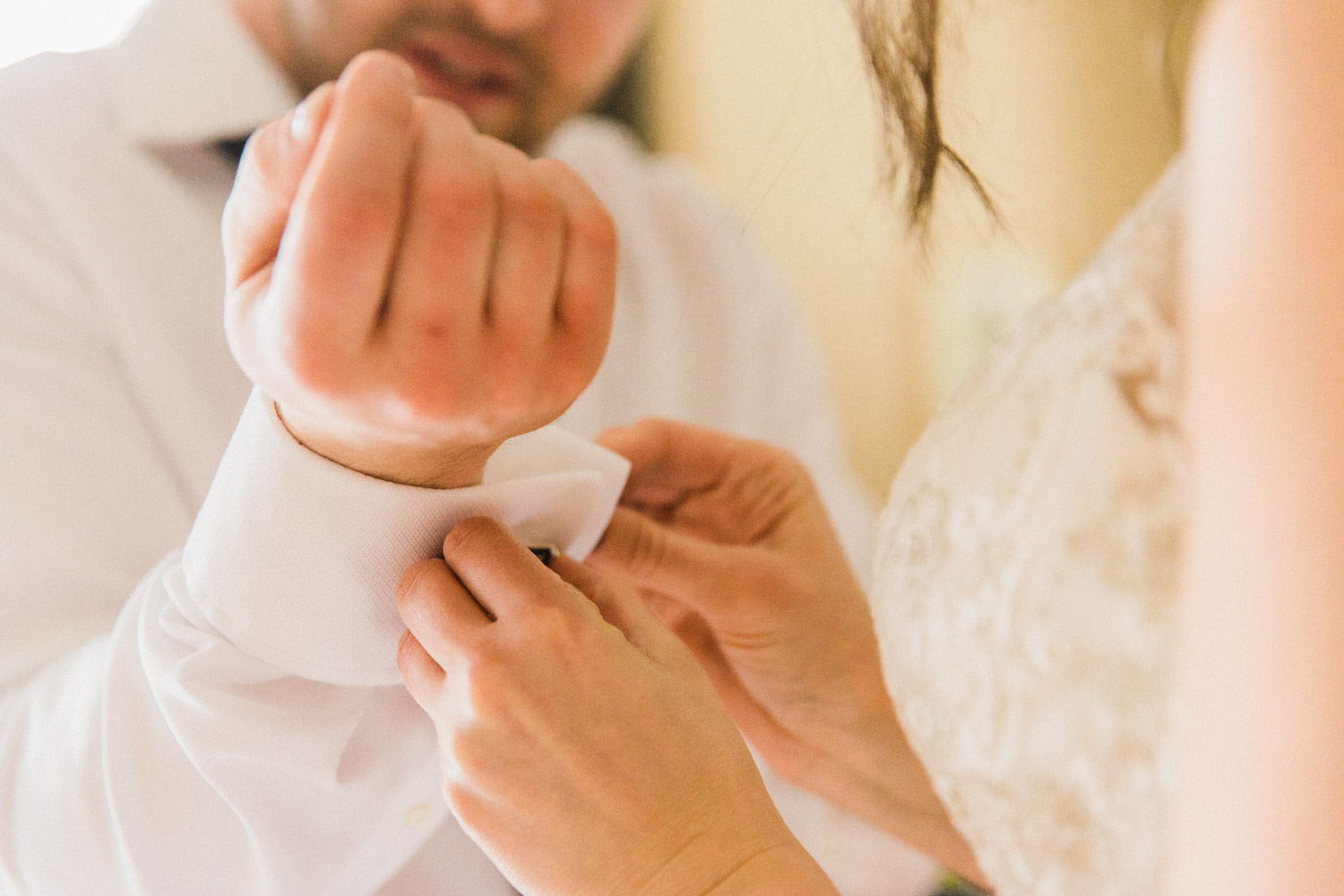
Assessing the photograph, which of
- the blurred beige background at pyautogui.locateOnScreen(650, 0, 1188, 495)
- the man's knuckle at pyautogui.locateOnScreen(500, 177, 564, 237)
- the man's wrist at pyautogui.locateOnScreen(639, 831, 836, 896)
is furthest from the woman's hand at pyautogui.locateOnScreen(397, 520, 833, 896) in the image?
the blurred beige background at pyautogui.locateOnScreen(650, 0, 1188, 495)

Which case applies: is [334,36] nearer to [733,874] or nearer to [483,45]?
[483,45]

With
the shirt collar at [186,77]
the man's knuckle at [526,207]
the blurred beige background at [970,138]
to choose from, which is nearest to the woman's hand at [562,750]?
the man's knuckle at [526,207]

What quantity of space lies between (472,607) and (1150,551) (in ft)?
0.75

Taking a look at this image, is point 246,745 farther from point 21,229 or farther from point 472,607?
point 21,229

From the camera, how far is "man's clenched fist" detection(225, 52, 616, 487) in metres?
0.22

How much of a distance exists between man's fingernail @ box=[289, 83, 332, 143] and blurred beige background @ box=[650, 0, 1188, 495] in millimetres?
241

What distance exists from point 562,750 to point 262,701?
15 centimetres

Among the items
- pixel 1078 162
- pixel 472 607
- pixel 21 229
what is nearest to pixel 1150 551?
pixel 472 607

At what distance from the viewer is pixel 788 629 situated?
0.54 metres

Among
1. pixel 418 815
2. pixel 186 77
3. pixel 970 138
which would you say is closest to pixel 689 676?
pixel 418 815

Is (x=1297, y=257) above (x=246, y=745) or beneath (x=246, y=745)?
above

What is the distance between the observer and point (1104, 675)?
280 mm

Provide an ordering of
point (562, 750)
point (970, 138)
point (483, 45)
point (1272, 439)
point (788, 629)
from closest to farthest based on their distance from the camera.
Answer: point (1272, 439), point (562, 750), point (970, 138), point (788, 629), point (483, 45)

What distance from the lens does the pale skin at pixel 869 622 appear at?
0.20m
